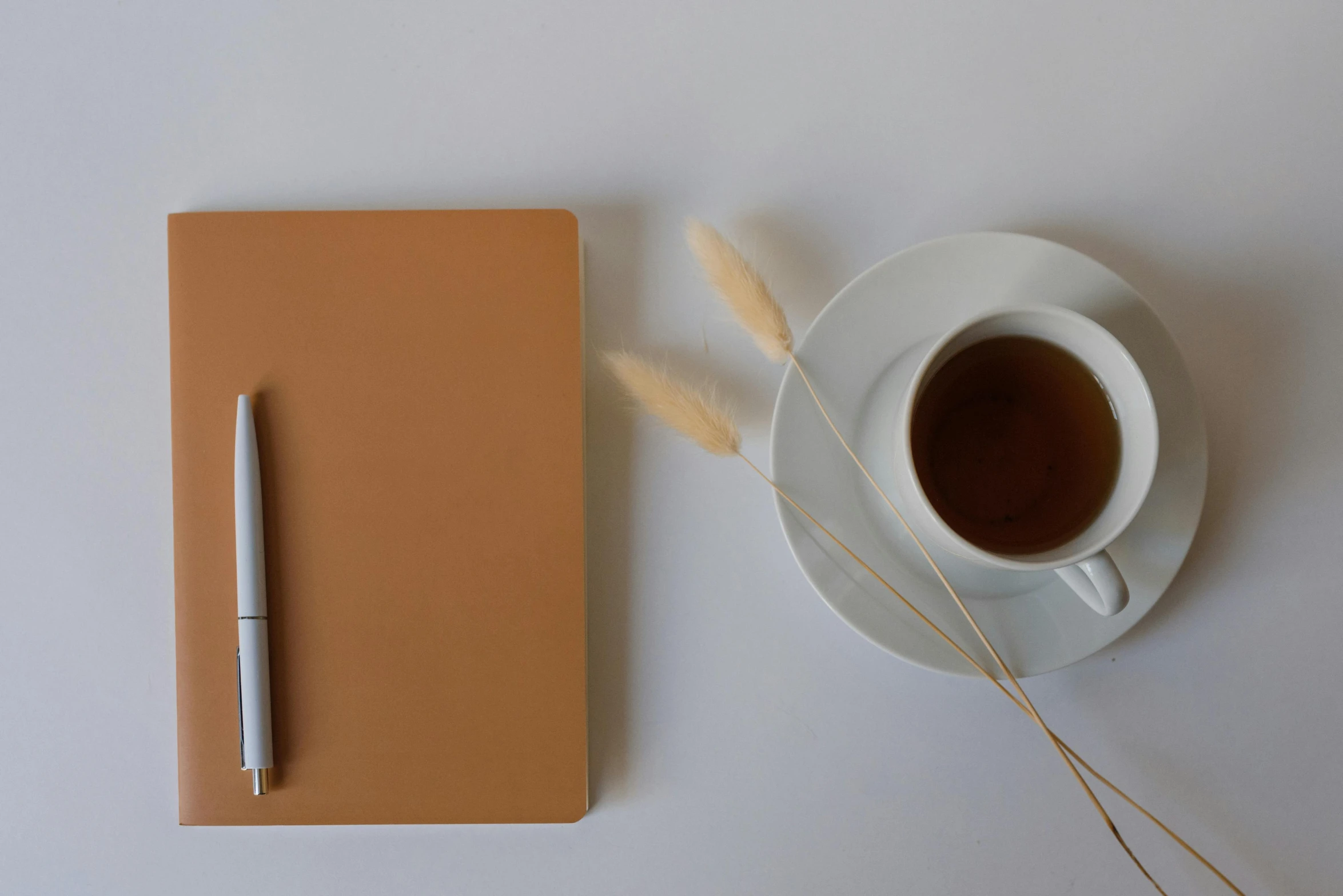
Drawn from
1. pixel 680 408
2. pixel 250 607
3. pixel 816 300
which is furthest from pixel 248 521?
pixel 816 300

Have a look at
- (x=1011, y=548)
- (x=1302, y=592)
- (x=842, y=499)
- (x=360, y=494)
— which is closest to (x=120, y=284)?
(x=360, y=494)

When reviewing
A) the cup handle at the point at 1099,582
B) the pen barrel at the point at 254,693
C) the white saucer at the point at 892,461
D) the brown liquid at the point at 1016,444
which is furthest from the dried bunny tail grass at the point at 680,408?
the pen barrel at the point at 254,693

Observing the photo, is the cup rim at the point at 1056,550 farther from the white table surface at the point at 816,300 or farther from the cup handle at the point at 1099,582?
the white table surface at the point at 816,300

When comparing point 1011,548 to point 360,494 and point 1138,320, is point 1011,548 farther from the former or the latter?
point 360,494

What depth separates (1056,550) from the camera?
1.80ft

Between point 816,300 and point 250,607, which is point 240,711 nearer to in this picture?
point 250,607

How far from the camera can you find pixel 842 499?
2.12 feet

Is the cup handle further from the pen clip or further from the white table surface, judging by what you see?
the pen clip

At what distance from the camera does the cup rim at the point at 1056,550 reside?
1.71 ft

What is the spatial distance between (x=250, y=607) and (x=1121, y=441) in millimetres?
683

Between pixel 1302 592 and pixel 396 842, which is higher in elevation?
pixel 1302 592

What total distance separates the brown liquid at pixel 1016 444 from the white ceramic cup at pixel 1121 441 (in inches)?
0.5

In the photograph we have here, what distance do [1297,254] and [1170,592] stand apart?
308mm

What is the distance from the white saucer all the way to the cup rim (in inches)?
3.5
